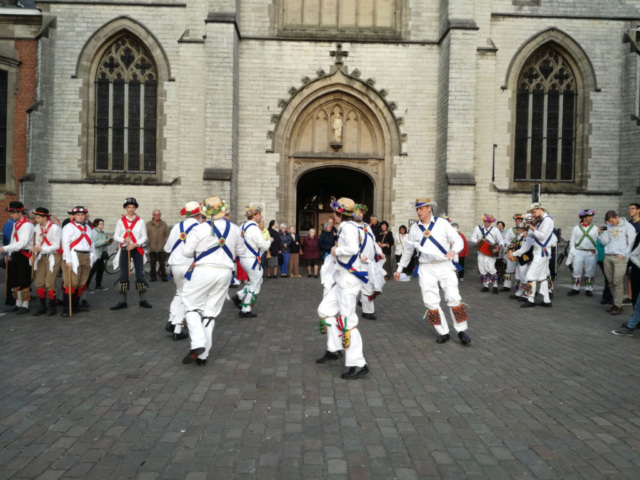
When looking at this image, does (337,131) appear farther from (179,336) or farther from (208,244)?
(208,244)

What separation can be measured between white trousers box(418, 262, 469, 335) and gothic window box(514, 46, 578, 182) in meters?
13.9

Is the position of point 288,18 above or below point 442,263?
above

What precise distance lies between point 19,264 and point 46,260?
1.70 feet

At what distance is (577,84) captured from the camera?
19.1 metres

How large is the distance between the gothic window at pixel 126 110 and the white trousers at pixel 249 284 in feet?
38.4

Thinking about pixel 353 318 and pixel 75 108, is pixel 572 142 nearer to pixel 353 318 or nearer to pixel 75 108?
pixel 353 318

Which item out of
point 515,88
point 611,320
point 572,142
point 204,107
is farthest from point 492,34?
point 611,320

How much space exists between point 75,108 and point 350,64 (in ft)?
34.8

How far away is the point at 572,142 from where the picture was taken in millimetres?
19453

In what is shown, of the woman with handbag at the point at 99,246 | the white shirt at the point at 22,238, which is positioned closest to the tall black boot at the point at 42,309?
the white shirt at the point at 22,238

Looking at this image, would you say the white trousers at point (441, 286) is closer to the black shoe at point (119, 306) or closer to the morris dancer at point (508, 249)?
the black shoe at point (119, 306)

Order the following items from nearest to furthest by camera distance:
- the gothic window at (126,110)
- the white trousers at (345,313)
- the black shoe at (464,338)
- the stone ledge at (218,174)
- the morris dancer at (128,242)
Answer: the white trousers at (345,313)
the black shoe at (464,338)
the morris dancer at (128,242)
the stone ledge at (218,174)
the gothic window at (126,110)

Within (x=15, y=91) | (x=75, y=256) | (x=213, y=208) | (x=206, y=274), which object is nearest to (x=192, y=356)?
(x=206, y=274)

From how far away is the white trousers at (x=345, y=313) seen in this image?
17.7 feet
